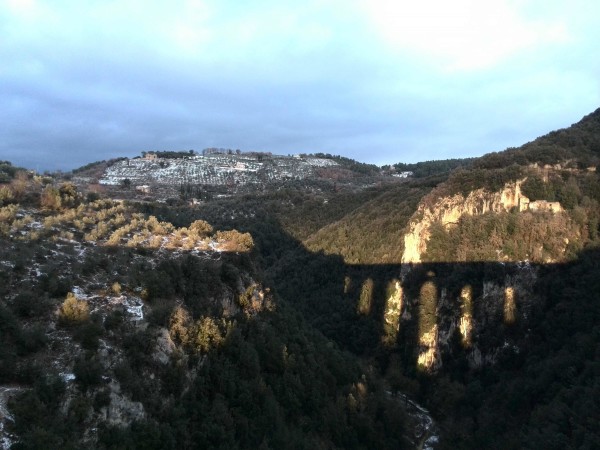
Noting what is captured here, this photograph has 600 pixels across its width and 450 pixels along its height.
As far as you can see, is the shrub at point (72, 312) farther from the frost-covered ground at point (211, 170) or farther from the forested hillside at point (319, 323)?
the frost-covered ground at point (211, 170)

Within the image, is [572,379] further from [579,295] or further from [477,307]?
[477,307]

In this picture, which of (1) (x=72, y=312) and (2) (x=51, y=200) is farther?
(2) (x=51, y=200)

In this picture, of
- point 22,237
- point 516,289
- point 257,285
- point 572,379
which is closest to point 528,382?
point 572,379

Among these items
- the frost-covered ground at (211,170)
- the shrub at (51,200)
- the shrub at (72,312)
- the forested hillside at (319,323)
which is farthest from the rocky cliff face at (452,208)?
the frost-covered ground at (211,170)

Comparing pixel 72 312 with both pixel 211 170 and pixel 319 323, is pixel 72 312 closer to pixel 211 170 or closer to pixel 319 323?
pixel 319 323

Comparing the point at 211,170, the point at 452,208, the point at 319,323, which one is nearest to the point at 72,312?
the point at 319,323
